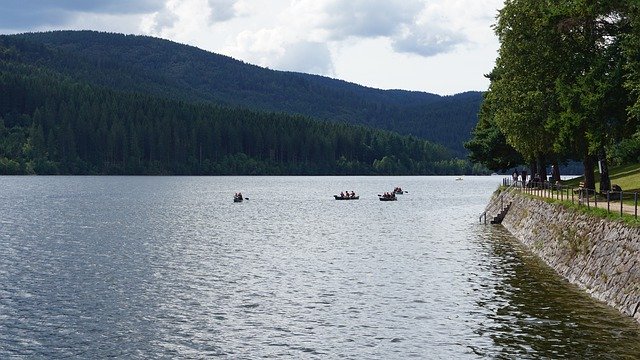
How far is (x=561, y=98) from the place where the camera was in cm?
4759

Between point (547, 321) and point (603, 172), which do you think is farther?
point (603, 172)

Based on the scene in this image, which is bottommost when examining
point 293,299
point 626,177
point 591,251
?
point 293,299

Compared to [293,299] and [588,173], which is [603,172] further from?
[293,299]

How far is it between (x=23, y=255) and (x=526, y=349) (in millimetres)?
35500

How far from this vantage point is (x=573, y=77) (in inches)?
1933

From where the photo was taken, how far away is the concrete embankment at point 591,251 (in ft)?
91.1

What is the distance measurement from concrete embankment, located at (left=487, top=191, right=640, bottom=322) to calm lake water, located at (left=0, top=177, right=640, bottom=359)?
2.62 ft

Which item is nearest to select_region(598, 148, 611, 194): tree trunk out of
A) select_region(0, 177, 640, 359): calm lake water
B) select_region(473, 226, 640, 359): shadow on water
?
select_region(0, 177, 640, 359): calm lake water

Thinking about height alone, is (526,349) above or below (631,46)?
below

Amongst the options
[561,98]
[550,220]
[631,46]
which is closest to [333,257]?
[550,220]

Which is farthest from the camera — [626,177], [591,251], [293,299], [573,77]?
[626,177]

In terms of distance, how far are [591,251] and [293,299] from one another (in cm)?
1364

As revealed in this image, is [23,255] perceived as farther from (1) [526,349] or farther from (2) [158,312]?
(1) [526,349]

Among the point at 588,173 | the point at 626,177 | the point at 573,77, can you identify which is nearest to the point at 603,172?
the point at 588,173
